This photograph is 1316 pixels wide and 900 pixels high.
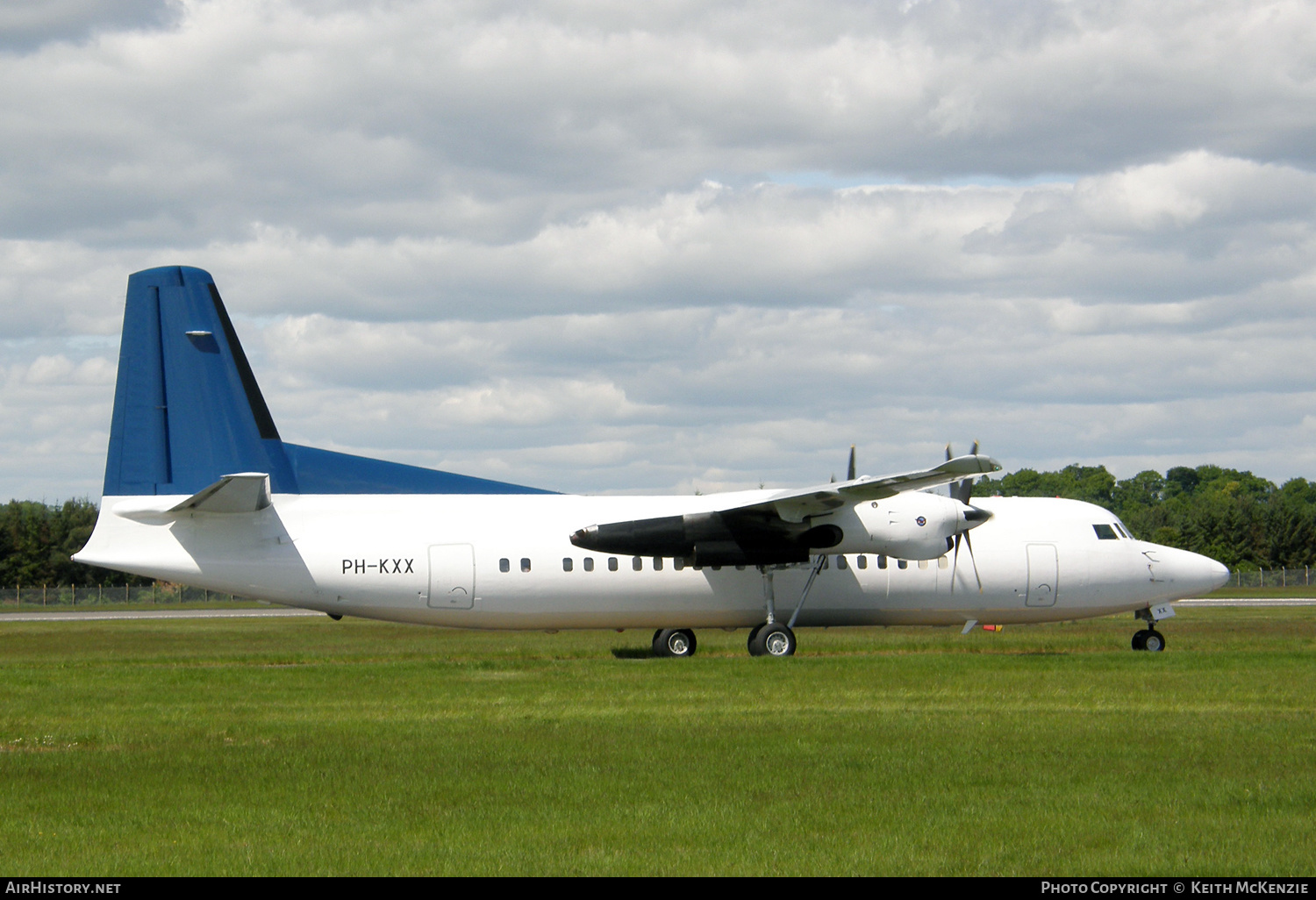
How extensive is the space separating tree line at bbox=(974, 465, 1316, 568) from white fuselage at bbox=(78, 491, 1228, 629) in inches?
1420

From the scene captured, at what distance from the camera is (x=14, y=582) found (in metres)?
74.7

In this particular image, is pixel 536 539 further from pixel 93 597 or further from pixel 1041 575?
pixel 93 597

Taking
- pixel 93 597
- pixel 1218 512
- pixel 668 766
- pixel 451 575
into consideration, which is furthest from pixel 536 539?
pixel 1218 512

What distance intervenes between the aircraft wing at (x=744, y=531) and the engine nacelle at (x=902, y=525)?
0.69ft

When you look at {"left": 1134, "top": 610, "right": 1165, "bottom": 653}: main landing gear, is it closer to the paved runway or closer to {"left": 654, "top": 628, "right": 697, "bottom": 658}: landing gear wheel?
{"left": 654, "top": 628, "right": 697, "bottom": 658}: landing gear wheel

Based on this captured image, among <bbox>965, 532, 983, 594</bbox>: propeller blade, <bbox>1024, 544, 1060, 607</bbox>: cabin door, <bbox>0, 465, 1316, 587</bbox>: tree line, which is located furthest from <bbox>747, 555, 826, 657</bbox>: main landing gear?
<bbox>0, 465, 1316, 587</bbox>: tree line

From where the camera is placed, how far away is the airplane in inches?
880

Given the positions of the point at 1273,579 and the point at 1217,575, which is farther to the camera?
the point at 1273,579

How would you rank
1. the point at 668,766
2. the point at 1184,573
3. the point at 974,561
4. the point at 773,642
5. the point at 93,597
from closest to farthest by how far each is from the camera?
the point at 668,766 → the point at 773,642 → the point at 974,561 → the point at 1184,573 → the point at 93,597

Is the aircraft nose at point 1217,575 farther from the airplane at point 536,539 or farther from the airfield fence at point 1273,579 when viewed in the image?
the airfield fence at point 1273,579

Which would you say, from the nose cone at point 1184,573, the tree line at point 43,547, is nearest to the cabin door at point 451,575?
the nose cone at point 1184,573

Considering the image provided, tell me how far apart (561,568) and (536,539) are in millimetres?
721

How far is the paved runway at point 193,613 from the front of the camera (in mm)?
46562

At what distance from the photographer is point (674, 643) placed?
26281 mm
